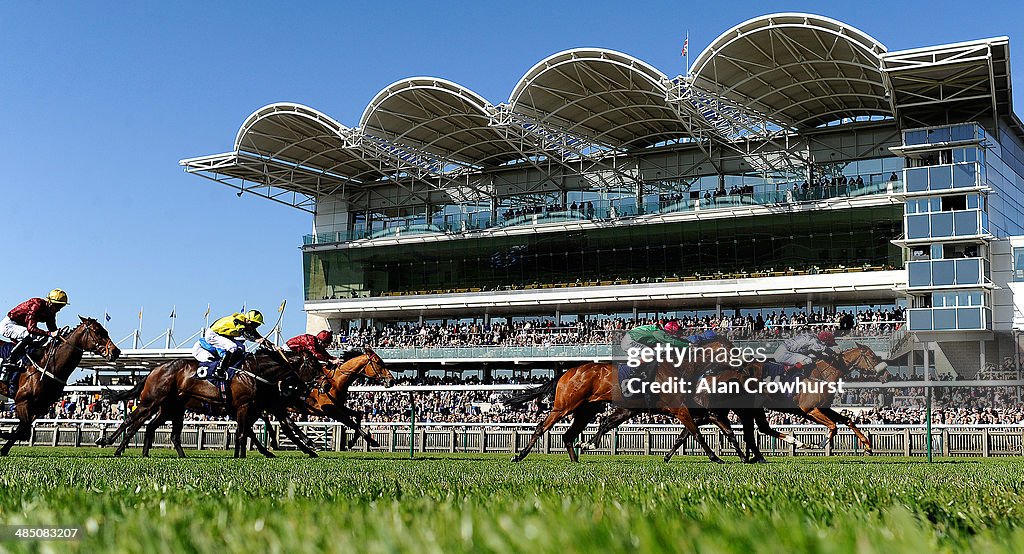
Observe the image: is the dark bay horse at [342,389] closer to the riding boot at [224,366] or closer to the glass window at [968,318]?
the riding boot at [224,366]

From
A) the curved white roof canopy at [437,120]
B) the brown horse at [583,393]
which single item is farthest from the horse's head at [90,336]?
the curved white roof canopy at [437,120]

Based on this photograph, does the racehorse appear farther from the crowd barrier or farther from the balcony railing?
the balcony railing

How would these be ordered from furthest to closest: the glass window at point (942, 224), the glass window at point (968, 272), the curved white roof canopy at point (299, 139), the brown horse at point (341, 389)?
1. the curved white roof canopy at point (299, 139)
2. the glass window at point (942, 224)
3. the glass window at point (968, 272)
4. the brown horse at point (341, 389)

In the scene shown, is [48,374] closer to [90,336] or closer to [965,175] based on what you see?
[90,336]

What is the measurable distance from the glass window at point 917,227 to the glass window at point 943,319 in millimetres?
3166

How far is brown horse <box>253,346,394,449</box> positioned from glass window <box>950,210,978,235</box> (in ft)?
98.3

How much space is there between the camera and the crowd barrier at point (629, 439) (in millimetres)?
24547

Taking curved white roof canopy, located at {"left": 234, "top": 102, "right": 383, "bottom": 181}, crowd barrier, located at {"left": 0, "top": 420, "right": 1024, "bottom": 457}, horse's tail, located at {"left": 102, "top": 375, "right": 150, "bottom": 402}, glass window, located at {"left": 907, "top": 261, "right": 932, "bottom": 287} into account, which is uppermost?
curved white roof canopy, located at {"left": 234, "top": 102, "right": 383, "bottom": 181}

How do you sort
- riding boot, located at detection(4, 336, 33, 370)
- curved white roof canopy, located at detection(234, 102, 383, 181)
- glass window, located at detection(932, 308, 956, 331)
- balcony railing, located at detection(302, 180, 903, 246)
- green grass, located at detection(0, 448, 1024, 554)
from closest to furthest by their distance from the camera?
green grass, located at detection(0, 448, 1024, 554) → riding boot, located at detection(4, 336, 33, 370) → glass window, located at detection(932, 308, 956, 331) → balcony railing, located at detection(302, 180, 903, 246) → curved white roof canopy, located at detection(234, 102, 383, 181)

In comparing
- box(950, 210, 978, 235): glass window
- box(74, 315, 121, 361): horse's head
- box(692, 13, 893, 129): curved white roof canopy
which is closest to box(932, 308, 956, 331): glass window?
box(950, 210, 978, 235): glass window

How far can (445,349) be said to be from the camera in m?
53.5

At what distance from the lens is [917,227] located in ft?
143

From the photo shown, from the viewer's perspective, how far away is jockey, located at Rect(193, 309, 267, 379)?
17578 mm

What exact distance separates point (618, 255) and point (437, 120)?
11.3 metres
